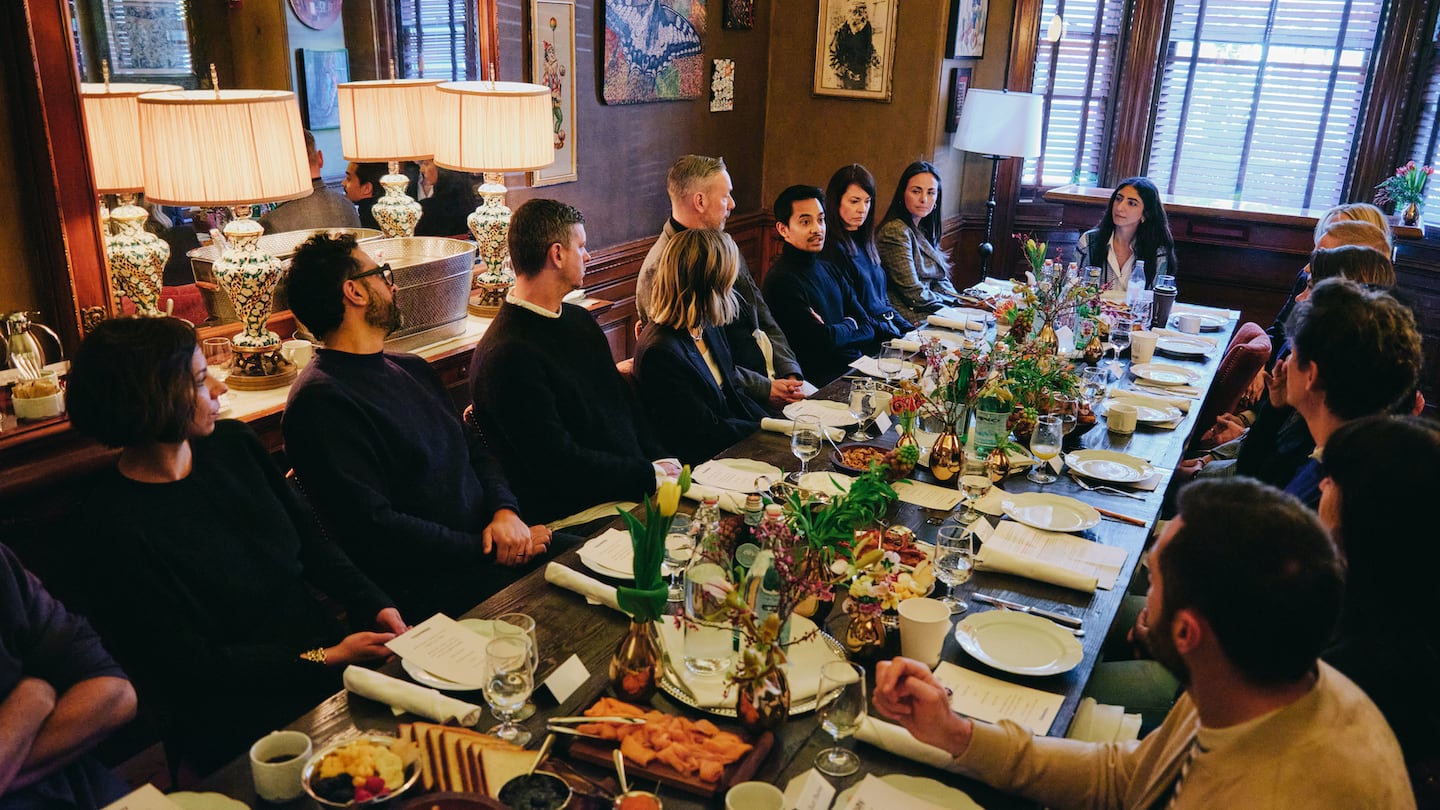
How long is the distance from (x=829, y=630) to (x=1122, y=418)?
1590 millimetres

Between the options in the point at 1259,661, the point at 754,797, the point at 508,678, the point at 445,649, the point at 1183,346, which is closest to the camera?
the point at 1259,661

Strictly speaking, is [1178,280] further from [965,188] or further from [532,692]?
[532,692]

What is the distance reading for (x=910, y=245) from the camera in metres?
5.00

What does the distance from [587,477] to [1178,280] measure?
4631 millimetres

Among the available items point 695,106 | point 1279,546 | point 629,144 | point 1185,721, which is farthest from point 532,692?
point 695,106

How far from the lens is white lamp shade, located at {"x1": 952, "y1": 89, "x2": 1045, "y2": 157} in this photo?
5652mm

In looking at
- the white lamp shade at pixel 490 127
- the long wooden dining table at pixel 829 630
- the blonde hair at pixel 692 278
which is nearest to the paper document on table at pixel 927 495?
the long wooden dining table at pixel 829 630

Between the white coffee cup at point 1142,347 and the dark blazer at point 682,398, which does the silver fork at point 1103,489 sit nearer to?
the dark blazer at point 682,398

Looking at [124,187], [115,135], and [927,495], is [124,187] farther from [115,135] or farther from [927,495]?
[927,495]

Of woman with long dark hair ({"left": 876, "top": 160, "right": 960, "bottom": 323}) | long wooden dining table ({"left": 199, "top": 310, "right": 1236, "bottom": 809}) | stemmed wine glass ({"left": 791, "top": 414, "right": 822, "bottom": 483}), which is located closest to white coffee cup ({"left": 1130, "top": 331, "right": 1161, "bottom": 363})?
long wooden dining table ({"left": 199, "top": 310, "right": 1236, "bottom": 809})

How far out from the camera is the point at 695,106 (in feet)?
17.5

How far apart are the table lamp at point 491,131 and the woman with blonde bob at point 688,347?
71cm

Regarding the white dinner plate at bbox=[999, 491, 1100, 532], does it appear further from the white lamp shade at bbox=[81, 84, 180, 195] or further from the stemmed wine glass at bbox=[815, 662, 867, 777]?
the white lamp shade at bbox=[81, 84, 180, 195]

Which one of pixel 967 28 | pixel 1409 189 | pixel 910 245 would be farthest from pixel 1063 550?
pixel 1409 189
